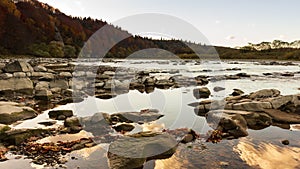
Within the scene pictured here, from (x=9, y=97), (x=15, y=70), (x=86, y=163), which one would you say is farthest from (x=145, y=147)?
(x=15, y=70)

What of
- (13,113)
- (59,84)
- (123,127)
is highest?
(59,84)

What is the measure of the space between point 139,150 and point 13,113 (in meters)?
6.93

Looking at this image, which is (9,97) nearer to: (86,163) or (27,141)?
(27,141)

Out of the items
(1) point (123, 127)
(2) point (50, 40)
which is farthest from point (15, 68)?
(2) point (50, 40)

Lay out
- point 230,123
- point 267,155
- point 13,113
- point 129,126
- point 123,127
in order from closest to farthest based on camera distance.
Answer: point 267,155 < point 230,123 < point 123,127 < point 129,126 < point 13,113

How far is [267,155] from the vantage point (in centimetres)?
828

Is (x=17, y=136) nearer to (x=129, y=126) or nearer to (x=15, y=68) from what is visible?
(x=129, y=126)

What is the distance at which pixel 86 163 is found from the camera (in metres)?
7.45

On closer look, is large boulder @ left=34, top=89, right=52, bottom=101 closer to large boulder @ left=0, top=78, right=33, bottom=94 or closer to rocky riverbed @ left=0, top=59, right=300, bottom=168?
rocky riverbed @ left=0, top=59, right=300, bottom=168

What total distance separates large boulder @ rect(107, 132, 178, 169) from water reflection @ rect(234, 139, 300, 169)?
7.33 ft

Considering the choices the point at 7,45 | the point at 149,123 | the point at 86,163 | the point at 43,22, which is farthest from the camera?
the point at 43,22

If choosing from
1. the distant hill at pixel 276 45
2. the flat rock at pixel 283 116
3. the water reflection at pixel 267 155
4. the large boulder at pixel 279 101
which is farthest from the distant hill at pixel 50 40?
the water reflection at pixel 267 155

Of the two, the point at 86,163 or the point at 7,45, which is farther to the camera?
the point at 7,45

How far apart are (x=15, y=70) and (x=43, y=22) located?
7815cm
